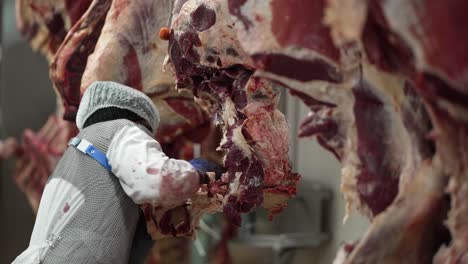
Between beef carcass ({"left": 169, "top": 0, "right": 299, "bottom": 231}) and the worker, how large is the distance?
0.31ft

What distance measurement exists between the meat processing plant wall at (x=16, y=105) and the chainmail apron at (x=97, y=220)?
256 cm

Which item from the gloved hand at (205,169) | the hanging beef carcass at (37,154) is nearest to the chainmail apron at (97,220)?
the gloved hand at (205,169)

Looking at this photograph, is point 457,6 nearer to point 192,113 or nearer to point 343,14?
point 343,14

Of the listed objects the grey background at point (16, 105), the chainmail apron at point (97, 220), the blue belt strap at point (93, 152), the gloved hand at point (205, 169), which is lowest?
the grey background at point (16, 105)

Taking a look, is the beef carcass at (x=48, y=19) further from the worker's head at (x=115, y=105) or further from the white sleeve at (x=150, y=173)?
the white sleeve at (x=150, y=173)

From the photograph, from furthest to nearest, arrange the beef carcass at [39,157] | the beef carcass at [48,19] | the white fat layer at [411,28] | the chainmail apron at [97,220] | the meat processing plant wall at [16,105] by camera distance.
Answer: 1. the meat processing plant wall at [16,105]
2. the beef carcass at [39,157]
3. the beef carcass at [48,19]
4. the chainmail apron at [97,220]
5. the white fat layer at [411,28]

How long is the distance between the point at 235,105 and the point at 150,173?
27cm

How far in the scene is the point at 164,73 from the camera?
1994 millimetres

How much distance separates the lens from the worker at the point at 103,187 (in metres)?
1.50

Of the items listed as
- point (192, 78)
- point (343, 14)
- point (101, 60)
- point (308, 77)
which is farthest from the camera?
point (101, 60)

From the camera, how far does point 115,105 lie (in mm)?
1645

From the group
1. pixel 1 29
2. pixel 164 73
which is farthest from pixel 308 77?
pixel 1 29

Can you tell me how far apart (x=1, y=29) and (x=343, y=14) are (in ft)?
10.9

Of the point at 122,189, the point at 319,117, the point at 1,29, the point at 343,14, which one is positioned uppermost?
the point at 343,14
